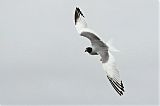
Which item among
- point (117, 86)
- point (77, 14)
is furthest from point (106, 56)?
point (77, 14)

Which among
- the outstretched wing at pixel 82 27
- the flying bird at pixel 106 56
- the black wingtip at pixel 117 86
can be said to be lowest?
the black wingtip at pixel 117 86

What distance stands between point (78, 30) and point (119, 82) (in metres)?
3.36

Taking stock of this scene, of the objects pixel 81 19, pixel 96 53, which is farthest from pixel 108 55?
pixel 81 19

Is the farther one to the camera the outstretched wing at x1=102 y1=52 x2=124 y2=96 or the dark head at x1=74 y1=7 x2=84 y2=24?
the dark head at x1=74 y1=7 x2=84 y2=24

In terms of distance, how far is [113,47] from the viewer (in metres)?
16.6

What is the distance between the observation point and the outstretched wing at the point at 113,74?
15.8 metres

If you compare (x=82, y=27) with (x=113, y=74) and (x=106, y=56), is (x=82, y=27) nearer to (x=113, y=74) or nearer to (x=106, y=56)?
(x=106, y=56)

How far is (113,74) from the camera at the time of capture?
1636 centimetres

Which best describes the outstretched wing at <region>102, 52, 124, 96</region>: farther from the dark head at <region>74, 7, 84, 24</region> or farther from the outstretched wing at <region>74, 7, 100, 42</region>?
the dark head at <region>74, 7, 84, 24</region>

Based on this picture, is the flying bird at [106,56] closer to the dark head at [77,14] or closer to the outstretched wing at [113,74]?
the outstretched wing at [113,74]

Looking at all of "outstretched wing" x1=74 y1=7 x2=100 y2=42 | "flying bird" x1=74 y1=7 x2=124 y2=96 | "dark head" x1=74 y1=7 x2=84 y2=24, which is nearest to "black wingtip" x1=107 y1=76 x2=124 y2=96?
"flying bird" x1=74 y1=7 x2=124 y2=96

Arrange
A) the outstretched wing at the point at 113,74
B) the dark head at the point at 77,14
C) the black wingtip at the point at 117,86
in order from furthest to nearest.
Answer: the dark head at the point at 77,14 < the outstretched wing at the point at 113,74 < the black wingtip at the point at 117,86

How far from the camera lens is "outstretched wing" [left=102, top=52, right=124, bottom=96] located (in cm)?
1581

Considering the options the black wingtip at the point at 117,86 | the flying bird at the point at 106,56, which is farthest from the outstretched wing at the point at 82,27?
the black wingtip at the point at 117,86
